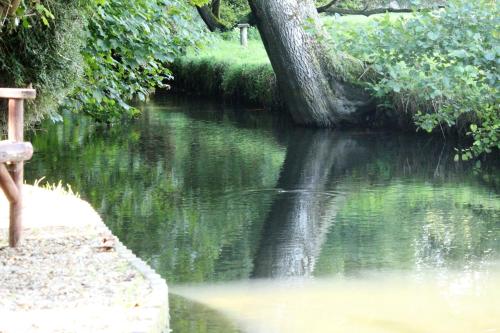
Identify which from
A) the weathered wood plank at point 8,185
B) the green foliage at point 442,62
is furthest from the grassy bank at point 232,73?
the weathered wood plank at point 8,185

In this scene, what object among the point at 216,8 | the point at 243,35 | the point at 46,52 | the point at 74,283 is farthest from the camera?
the point at 216,8

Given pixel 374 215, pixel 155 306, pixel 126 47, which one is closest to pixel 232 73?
pixel 126 47

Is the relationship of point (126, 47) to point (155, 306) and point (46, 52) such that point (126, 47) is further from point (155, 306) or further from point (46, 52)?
point (155, 306)

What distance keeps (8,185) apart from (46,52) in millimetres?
3573

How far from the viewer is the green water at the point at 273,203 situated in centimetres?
839

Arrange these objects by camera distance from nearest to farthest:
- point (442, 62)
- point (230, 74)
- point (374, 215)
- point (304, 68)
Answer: point (374, 215)
point (442, 62)
point (304, 68)
point (230, 74)

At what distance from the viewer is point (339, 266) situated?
8492 mm

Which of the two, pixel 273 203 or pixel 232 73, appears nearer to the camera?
pixel 273 203

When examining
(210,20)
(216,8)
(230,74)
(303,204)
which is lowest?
(303,204)

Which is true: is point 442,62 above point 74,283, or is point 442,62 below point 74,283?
above

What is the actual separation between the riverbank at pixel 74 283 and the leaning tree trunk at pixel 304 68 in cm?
1144

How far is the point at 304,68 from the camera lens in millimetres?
19656

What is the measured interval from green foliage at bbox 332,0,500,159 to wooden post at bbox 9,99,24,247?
8.29 m

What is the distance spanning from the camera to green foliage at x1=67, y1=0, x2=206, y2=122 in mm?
13180
